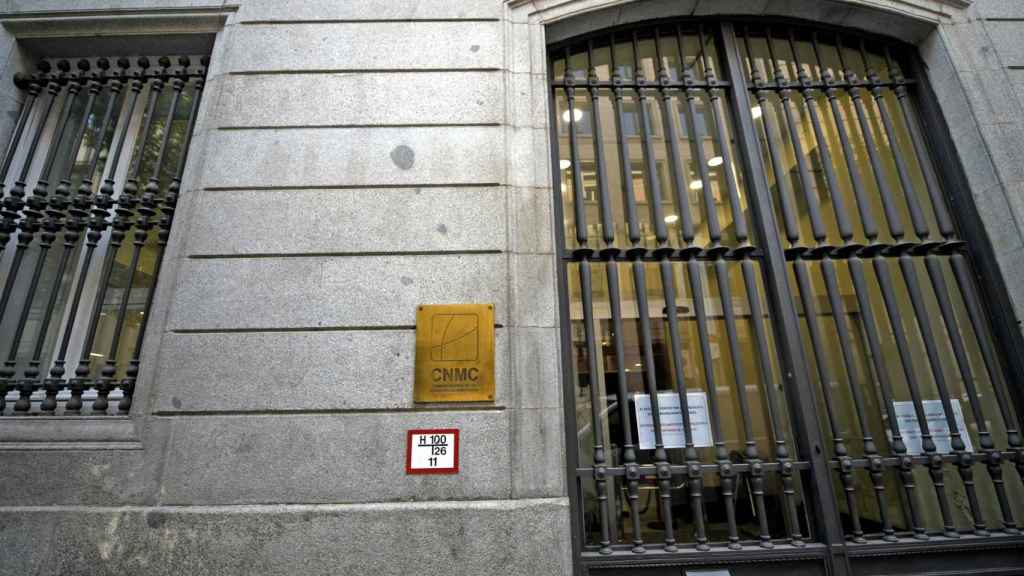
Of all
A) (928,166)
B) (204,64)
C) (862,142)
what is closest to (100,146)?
(204,64)

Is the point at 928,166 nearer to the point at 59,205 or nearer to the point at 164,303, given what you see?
the point at 164,303

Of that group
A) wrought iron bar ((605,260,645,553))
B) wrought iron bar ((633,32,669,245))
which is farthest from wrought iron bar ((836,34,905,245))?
wrought iron bar ((605,260,645,553))

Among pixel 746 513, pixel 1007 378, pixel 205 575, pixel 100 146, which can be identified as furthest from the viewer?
pixel 100 146

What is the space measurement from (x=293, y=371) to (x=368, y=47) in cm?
288

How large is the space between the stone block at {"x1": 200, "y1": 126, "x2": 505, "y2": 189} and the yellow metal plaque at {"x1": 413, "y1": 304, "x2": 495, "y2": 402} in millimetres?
1094

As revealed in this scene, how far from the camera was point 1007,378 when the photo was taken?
3.70 meters

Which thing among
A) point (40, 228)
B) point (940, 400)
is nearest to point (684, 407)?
point (940, 400)

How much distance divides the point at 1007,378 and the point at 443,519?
4593 mm

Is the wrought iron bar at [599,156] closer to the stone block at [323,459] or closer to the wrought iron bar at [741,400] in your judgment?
the wrought iron bar at [741,400]

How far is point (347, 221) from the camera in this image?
11.8ft

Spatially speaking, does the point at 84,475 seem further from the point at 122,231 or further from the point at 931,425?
the point at 931,425

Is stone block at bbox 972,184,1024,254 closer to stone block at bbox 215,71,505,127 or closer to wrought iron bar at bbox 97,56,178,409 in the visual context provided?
stone block at bbox 215,71,505,127

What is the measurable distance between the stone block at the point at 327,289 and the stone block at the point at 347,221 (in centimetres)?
11

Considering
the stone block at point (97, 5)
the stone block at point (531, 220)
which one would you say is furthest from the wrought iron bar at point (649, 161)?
the stone block at point (97, 5)
